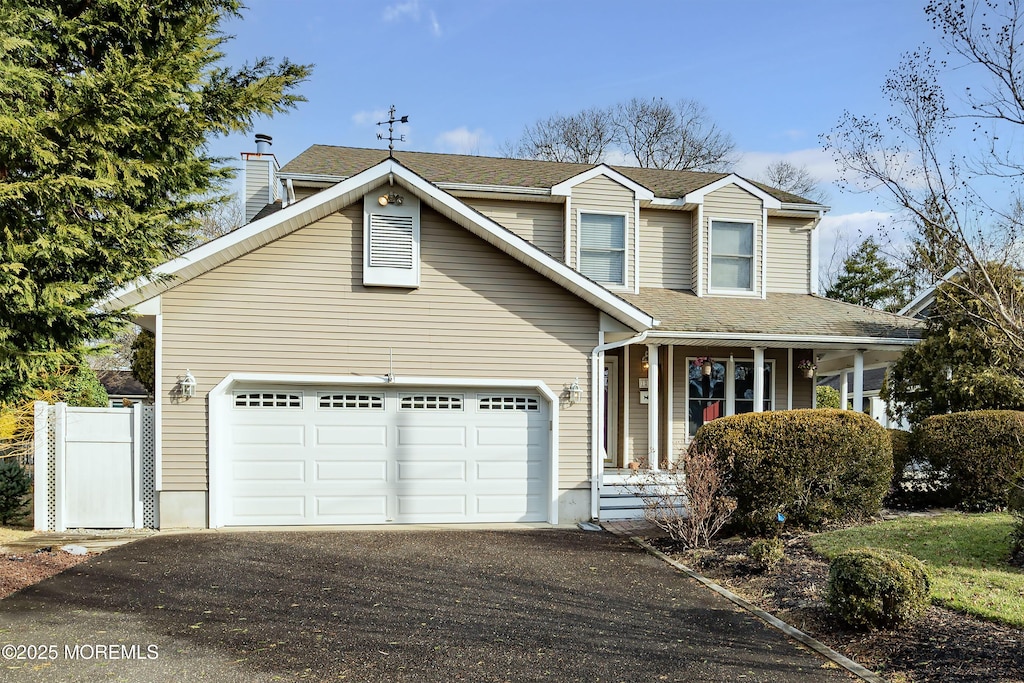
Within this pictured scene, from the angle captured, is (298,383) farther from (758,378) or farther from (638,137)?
(638,137)

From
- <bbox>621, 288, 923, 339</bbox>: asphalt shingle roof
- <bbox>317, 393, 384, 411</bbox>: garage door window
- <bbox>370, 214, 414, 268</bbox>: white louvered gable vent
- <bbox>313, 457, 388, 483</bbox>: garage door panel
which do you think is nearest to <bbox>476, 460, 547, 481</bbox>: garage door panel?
<bbox>313, 457, 388, 483</bbox>: garage door panel

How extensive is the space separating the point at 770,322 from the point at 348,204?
327 inches

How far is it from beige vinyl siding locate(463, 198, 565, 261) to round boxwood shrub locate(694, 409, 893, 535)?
6.16 meters

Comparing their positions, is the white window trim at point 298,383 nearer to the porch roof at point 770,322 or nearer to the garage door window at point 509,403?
the garage door window at point 509,403

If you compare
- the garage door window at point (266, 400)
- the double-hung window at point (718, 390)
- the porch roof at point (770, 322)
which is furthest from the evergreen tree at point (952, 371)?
the garage door window at point (266, 400)

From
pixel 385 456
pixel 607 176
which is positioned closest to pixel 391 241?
pixel 385 456

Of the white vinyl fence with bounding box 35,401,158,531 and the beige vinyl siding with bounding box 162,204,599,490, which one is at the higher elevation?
the beige vinyl siding with bounding box 162,204,599,490

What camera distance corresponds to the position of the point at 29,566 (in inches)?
309

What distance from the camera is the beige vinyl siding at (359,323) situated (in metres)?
10.3

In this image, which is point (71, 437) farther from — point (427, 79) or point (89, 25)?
point (427, 79)

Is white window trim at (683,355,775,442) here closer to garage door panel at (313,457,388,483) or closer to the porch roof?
the porch roof

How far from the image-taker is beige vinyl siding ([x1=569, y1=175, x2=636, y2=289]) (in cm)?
1448

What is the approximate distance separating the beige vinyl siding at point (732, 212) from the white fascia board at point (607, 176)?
144 centimetres

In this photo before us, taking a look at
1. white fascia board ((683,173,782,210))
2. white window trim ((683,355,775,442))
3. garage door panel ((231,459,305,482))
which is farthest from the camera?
white fascia board ((683,173,782,210))
